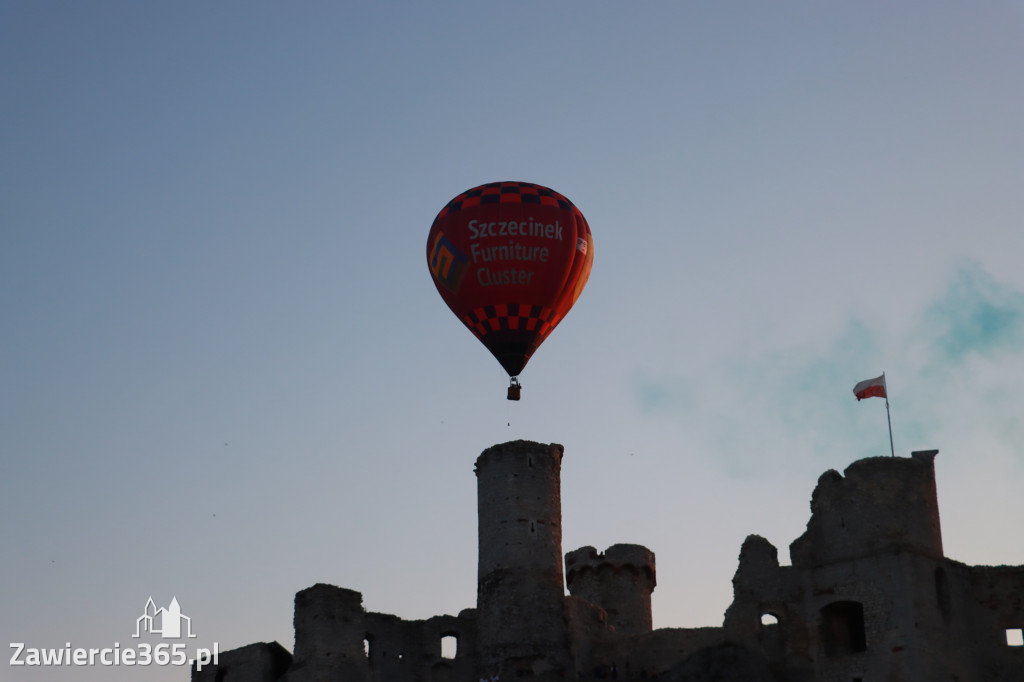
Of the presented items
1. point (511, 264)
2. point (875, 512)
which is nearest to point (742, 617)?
point (875, 512)

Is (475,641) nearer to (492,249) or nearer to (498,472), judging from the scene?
(498,472)

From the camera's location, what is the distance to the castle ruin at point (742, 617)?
5328 centimetres

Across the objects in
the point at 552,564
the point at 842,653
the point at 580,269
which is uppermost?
the point at 580,269

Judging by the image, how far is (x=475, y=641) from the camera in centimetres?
6088

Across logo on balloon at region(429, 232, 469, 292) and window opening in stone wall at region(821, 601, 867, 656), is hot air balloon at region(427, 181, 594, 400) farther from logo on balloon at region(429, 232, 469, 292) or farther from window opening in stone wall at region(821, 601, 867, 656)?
window opening in stone wall at region(821, 601, 867, 656)

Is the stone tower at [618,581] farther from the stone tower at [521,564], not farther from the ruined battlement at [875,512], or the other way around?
the ruined battlement at [875,512]

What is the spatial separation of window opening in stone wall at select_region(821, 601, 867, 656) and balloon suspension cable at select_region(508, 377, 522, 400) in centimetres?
1202

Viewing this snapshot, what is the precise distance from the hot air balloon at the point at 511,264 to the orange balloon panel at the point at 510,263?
0.11 ft

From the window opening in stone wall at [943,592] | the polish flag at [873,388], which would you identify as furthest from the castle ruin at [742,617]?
the polish flag at [873,388]

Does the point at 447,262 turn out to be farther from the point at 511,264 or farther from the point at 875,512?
the point at 875,512

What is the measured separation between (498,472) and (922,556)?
1406 centimetres

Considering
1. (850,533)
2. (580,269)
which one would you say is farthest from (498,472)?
(850,533)

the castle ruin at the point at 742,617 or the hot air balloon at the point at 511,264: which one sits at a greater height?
the hot air balloon at the point at 511,264

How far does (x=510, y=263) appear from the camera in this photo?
57406 millimetres
